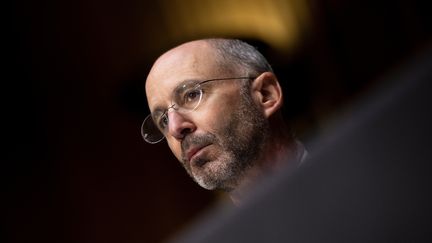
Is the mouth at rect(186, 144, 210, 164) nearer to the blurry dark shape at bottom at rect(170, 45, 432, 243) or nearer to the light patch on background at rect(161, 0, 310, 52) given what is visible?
the light patch on background at rect(161, 0, 310, 52)

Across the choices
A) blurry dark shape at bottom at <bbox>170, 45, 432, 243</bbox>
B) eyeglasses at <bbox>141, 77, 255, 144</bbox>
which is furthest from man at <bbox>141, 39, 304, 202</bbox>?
blurry dark shape at bottom at <bbox>170, 45, 432, 243</bbox>

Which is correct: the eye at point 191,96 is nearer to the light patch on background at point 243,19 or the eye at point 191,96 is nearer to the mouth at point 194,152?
the mouth at point 194,152

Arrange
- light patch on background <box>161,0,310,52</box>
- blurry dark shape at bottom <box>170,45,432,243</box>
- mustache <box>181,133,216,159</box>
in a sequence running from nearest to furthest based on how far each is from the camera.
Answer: blurry dark shape at bottom <box>170,45,432,243</box> < mustache <box>181,133,216,159</box> < light patch on background <box>161,0,310,52</box>

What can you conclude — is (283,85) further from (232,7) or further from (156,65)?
(232,7)

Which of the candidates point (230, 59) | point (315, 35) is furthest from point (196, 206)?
point (315, 35)

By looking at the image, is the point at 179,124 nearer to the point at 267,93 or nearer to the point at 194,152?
the point at 194,152

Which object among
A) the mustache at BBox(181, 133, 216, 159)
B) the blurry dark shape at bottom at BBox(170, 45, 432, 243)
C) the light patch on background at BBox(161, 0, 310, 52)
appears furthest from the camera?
the light patch on background at BBox(161, 0, 310, 52)

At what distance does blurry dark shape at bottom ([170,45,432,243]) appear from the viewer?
0.12 metres

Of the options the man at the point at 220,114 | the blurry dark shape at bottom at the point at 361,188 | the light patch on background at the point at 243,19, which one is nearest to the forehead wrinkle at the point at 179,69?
the man at the point at 220,114

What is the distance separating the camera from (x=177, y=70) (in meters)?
0.83

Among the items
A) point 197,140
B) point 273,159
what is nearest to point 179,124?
point 197,140

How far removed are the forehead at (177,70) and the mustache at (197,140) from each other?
7 cm

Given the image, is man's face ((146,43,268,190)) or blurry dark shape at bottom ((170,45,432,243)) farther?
man's face ((146,43,268,190))

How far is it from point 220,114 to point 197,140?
7cm
